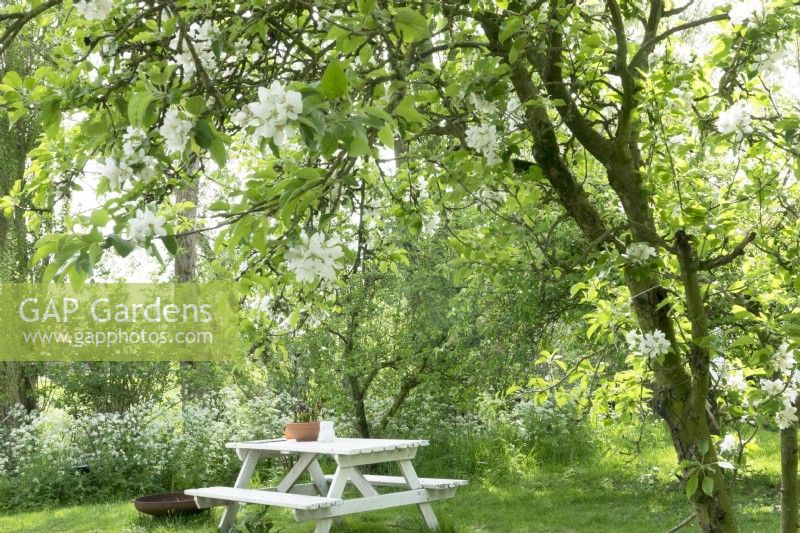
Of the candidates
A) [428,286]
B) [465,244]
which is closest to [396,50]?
[465,244]

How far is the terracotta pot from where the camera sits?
590 centimetres

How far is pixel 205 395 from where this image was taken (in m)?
8.90

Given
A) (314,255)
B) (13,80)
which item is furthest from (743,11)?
(13,80)

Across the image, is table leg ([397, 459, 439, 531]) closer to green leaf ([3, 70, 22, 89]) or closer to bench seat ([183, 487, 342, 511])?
bench seat ([183, 487, 342, 511])

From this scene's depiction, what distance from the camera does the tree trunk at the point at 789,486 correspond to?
112 inches

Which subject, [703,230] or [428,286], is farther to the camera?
[428,286]

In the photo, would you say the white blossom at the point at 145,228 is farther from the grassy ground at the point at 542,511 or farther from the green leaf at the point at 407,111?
the grassy ground at the point at 542,511

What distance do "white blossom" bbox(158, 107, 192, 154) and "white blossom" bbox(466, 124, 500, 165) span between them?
2.83ft

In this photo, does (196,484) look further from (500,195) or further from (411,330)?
(500,195)

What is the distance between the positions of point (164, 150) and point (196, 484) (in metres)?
6.36

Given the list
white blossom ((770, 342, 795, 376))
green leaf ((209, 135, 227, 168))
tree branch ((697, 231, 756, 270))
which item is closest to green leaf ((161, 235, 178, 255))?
green leaf ((209, 135, 227, 168))

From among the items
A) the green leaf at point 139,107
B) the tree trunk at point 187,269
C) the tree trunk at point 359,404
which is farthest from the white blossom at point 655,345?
the tree trunk at point 187,269

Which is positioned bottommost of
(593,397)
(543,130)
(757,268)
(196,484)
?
(196,484)

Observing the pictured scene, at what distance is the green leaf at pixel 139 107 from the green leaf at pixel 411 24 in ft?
1.47
